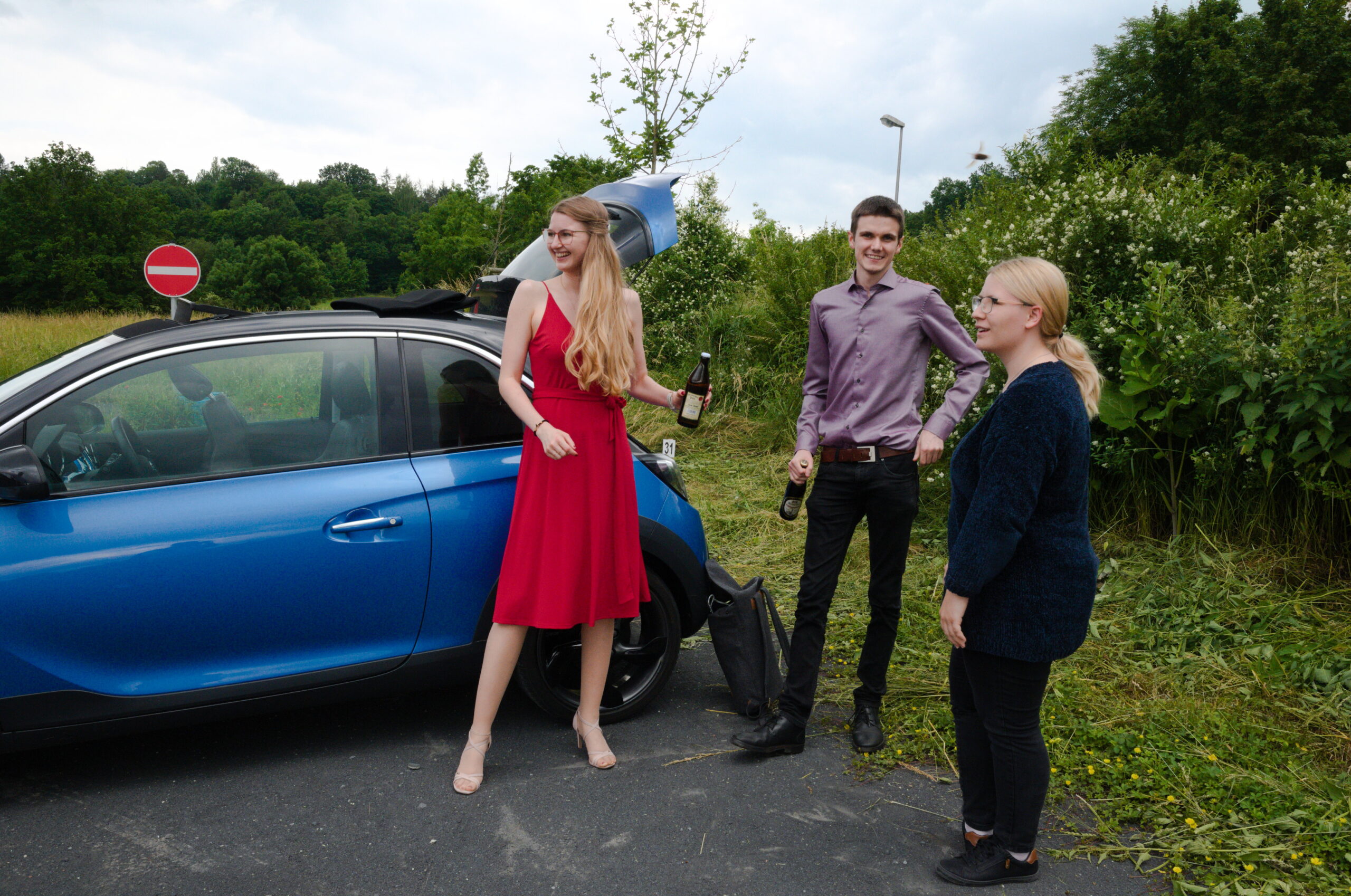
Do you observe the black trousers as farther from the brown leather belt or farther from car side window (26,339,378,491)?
car side window (26,339,378,491)

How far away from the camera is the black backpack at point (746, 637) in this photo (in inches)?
142

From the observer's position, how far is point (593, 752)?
3393 mm

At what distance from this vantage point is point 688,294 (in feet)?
38.9

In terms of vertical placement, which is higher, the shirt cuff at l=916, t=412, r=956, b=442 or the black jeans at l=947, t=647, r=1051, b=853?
the shirt cuff at l=916, t=412, r=956, b=442

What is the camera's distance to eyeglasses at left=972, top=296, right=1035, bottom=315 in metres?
2.39

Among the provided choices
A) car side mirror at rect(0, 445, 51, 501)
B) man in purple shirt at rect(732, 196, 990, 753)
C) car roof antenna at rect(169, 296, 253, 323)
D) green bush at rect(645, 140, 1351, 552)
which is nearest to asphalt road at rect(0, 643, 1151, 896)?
man in purple shirt at rect(732, 196, 990, 753)

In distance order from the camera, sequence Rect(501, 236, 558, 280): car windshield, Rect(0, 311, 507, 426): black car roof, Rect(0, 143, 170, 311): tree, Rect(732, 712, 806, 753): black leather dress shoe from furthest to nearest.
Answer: Rect(0, 143, 170, 311): tree
Rect(501, 236, 558, 280): car windshield
Rect(732, 712, 806, 753): black leather dress shoe
Rect(0, 311, 507, 426): black car roof

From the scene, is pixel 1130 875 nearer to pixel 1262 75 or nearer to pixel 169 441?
pixel 169 441

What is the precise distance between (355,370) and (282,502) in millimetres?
544

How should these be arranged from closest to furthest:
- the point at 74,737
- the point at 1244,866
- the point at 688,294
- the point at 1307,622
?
1. the point at 1244,866
2. the point at 74,737
3. the point at 1307,622
4. the point at 688,294

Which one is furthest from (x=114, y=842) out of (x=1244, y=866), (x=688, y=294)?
(x=688, y=294)

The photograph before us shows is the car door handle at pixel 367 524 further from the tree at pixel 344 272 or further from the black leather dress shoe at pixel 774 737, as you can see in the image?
the tree at pixel 344 272

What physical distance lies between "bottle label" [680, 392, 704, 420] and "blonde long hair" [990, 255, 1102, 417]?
128 cm

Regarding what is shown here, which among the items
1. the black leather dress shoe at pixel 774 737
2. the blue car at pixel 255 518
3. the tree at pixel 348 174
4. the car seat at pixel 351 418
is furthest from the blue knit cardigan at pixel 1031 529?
the tree at pixel 348 174
